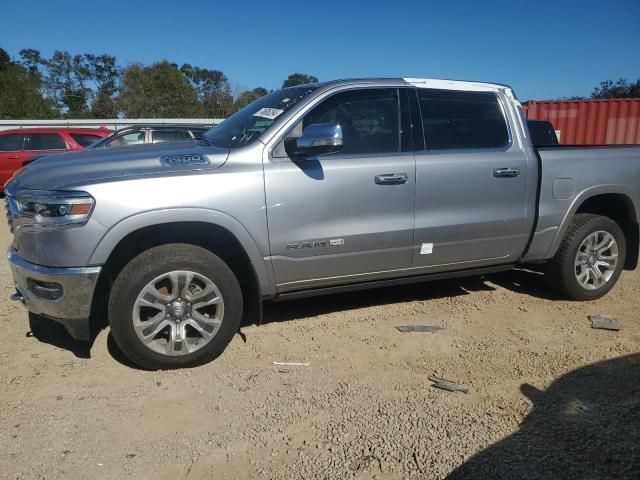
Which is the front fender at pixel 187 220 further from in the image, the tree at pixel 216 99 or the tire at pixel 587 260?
the tree at pixel 216 99

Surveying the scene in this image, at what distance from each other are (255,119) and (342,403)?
7.17 ft

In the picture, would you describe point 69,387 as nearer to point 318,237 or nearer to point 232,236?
point 232,236

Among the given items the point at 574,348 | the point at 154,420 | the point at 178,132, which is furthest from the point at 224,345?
the point at 178,132

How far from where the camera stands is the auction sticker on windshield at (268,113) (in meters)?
3.66

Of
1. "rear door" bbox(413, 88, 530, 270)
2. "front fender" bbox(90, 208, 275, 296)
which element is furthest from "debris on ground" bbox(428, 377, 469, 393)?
"front fender" bbox(90, 208, 275, 296)

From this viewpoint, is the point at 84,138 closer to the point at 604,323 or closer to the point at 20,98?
the point at 604,323

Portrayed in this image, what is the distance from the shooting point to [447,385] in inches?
125

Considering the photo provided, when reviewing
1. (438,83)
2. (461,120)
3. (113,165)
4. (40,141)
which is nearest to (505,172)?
Answer: (461,120)

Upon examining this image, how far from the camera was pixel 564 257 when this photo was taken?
14.9ft

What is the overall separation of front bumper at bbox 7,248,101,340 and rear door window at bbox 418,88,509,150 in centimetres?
261

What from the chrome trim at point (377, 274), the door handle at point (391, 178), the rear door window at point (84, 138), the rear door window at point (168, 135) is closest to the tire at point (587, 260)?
the chrome trim at point (377, 274)

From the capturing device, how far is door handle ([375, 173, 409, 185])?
3670 mm

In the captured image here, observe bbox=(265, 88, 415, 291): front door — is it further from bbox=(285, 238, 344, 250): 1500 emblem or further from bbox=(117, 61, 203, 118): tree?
bbox=(117, 61, 203, 118): tree

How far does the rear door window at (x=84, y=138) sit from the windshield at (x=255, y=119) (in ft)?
28.5
